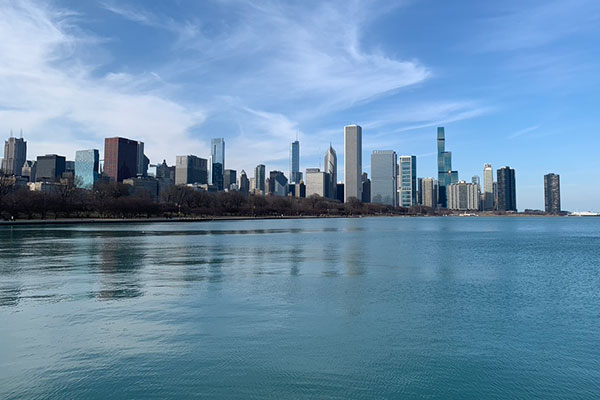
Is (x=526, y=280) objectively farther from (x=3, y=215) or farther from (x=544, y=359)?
(x=3, y=215)

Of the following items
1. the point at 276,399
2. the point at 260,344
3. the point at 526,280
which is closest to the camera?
the point at 276,399

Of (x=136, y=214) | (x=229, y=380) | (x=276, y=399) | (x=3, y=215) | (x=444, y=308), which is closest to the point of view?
(x=276, y=399)

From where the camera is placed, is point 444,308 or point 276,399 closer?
point 276,399

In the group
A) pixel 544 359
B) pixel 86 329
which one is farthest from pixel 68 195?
pixel 544 359

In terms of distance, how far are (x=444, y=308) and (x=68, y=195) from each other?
131020mm

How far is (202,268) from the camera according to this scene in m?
28.9

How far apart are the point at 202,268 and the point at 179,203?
145 meters

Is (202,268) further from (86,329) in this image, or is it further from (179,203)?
(179,203)

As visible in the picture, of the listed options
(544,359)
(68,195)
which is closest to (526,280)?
(544,359)

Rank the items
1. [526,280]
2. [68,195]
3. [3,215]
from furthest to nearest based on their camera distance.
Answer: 1. [68,195]
2. [3,215]
3. [526,280]

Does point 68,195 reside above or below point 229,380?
above

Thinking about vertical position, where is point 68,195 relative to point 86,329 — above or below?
above

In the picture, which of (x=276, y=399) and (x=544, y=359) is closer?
(x=276, y=399)

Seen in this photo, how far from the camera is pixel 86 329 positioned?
14008 millimetres
